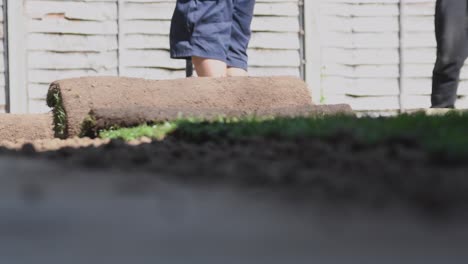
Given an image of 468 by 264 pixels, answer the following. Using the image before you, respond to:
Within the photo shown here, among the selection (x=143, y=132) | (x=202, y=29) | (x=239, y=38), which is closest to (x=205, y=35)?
(x=202, y=29)

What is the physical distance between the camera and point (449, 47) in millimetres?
7133

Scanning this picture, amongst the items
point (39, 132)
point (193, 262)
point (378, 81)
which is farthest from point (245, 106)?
point (378, 81)

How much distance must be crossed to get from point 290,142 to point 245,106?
2310mm

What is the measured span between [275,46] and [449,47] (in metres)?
2.64

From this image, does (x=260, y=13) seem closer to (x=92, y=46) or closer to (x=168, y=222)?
(x=92, y=46)

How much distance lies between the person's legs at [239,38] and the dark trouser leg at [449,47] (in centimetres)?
157

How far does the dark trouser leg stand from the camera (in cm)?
707

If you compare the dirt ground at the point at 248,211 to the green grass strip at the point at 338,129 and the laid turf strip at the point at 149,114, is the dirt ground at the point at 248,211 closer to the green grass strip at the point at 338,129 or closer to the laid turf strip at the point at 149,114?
the green grass strip at the point at 338,129

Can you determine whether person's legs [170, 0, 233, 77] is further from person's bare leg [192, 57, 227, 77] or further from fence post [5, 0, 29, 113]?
fence post [5, 0, 29, 113]

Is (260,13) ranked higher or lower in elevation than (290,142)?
higher

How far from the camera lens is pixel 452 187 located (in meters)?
1.89

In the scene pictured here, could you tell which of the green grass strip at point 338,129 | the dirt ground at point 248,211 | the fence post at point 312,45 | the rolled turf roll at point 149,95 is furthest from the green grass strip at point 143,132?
the fence post at point 312,45

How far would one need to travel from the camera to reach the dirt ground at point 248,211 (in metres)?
1.59

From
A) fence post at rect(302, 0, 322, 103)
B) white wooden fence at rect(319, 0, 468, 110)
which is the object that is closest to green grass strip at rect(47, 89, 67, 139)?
fence post at rect(302, 0, 322, 103)
